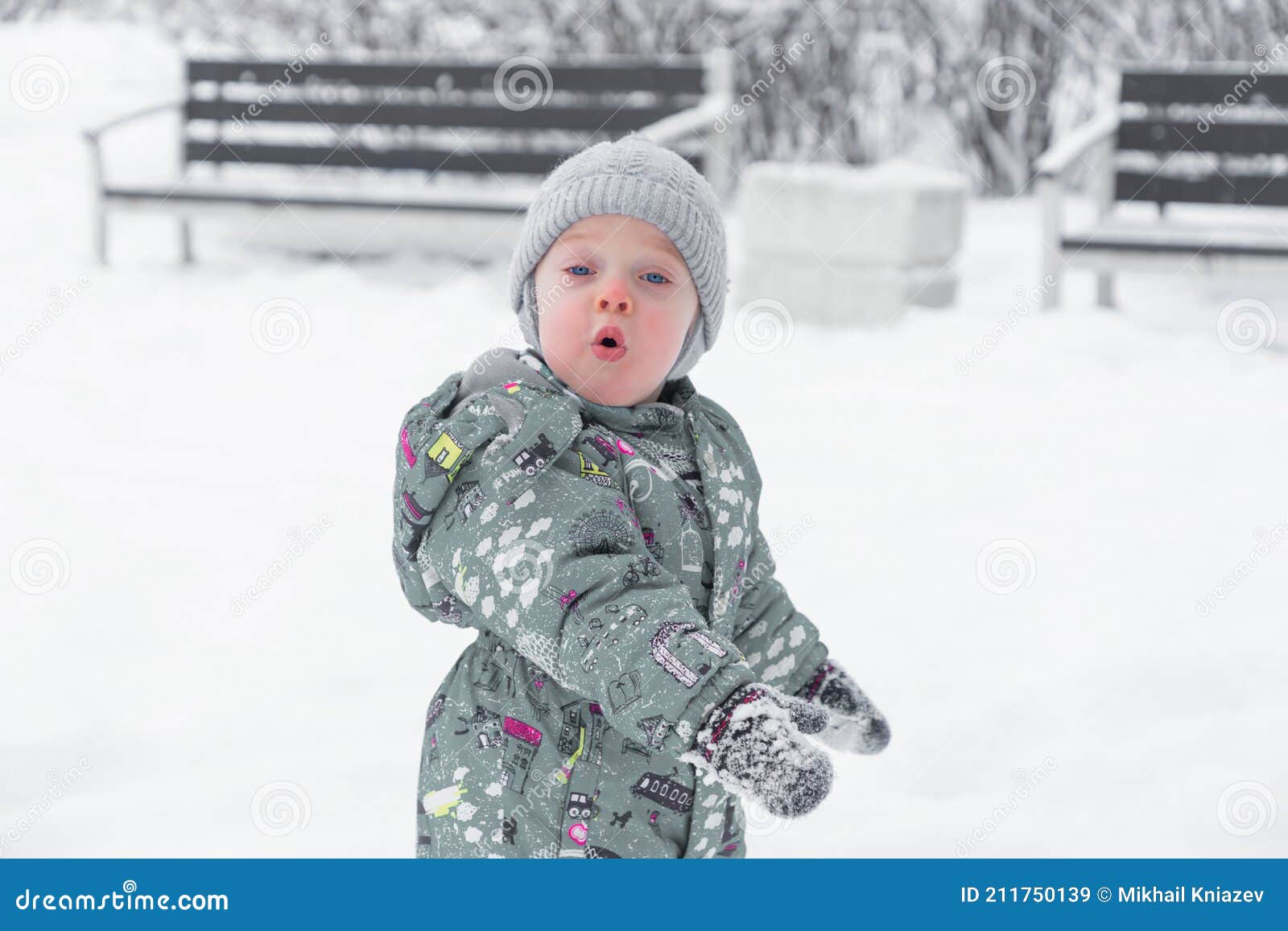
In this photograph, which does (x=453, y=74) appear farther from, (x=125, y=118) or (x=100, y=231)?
(x=100, y=231)

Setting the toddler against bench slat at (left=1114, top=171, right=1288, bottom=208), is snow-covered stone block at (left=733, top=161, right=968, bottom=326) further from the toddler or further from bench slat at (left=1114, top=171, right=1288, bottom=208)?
the toddler

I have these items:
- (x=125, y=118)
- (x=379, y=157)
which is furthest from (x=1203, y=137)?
(x=125, y=118)

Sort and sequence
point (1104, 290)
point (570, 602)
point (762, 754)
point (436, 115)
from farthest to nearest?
1. point (436, 115)
2. point (1104, 290)
3. point (570, 602)
4. point (762, 754)

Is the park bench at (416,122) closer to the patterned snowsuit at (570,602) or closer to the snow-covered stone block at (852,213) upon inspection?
the snow-covered stone block at (852,213)

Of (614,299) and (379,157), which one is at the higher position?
(614,299)

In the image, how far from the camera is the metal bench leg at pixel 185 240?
279 inches

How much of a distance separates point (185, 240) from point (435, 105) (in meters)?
1.34

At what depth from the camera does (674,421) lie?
1.60 meters

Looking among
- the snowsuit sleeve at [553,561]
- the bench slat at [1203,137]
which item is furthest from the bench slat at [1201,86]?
the snowsuit sleeve at [553,561]

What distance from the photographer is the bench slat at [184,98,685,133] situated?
22.8ft

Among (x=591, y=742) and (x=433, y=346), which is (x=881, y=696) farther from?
(x=433, y=346)

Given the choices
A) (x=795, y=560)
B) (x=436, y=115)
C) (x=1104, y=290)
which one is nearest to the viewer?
(x=795, y=560)

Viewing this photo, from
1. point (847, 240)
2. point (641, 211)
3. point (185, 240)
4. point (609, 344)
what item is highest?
point (641, 211)

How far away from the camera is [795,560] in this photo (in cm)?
371
